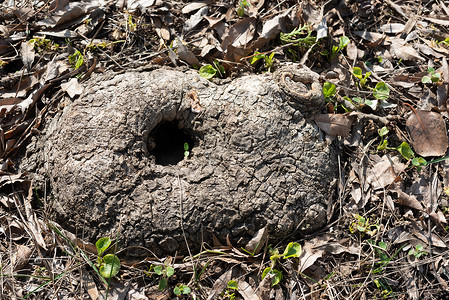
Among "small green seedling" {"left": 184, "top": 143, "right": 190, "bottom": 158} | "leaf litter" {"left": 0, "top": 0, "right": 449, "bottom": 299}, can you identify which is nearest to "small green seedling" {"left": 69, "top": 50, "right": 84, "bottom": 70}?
"leaf litter" {"left": 0, "top": 0, "right": 449, "bottom": 299}

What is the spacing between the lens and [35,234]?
246 cm

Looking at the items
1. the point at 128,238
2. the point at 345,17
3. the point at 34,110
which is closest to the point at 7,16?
the point at 34,110

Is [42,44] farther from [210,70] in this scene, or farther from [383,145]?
[383,145]

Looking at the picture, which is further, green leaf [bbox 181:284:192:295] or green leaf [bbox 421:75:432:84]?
green leaf [bbox 421:75:432:84]

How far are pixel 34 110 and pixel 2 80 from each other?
338 mm

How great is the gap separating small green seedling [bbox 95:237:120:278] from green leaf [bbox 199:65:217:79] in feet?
4.09

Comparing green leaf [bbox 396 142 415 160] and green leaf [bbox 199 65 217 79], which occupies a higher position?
green leaf [bbox 199 65 217 79]

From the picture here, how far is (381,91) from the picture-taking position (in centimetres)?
283

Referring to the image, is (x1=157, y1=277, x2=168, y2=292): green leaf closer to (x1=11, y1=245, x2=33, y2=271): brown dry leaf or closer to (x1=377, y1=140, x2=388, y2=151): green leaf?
(x1=11, y1=245, x2=33, y2=271): brown dry leaf

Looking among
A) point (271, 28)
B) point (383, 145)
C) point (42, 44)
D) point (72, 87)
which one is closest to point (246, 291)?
point (383, 145)

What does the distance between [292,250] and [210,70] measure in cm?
132

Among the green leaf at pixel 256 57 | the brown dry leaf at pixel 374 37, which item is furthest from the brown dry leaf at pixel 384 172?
the green leaf at pixel 256 57

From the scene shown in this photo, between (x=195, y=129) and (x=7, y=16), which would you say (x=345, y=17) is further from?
(x=7, y=16)

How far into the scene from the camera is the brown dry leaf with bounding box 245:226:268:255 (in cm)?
240
